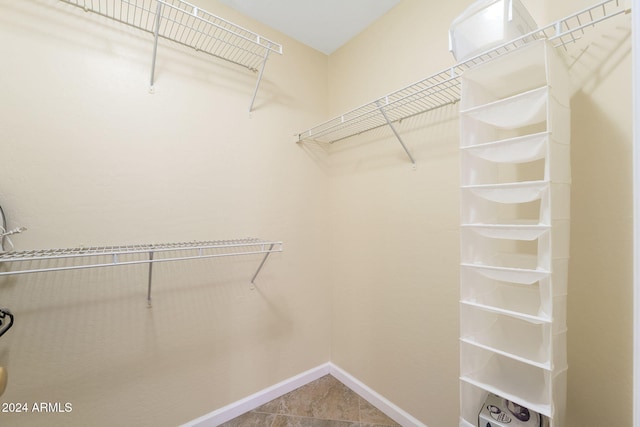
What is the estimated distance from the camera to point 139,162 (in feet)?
4.34

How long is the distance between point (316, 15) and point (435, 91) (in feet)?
3.08

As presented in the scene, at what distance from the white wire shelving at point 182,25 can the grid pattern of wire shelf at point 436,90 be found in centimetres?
58

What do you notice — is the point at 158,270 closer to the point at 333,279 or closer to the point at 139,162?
the point at 139,162

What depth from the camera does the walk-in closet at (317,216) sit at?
2.86ft

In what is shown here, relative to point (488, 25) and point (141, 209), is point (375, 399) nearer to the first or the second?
point (141, 209)

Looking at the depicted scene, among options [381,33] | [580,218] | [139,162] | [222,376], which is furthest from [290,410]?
[381,33]

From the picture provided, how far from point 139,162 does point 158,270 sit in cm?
55

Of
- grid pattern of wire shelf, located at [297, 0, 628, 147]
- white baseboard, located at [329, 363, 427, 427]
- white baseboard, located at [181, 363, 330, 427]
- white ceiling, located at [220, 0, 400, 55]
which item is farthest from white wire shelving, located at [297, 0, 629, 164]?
white baseboard, located at [181, 363, 330, 427]

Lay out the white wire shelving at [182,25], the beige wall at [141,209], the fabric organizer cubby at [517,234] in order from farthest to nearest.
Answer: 1. the white wire shelving at [182,25]
2. the beige wall at [141,209]
3. the fabric organizer cubby at [517,234]

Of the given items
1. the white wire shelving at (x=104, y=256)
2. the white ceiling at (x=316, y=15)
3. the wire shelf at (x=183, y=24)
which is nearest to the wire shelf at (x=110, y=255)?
the white wire shelving at (x=104, y=256)

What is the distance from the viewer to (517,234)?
0.83 meters

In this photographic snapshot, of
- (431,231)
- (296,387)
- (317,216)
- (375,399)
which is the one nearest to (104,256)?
(317,216)

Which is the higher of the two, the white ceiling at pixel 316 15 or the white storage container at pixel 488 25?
the white ceiling at pixel 316 15

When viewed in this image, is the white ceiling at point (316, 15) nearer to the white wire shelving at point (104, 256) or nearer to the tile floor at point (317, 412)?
the white wire shelving at point (104, 256)
